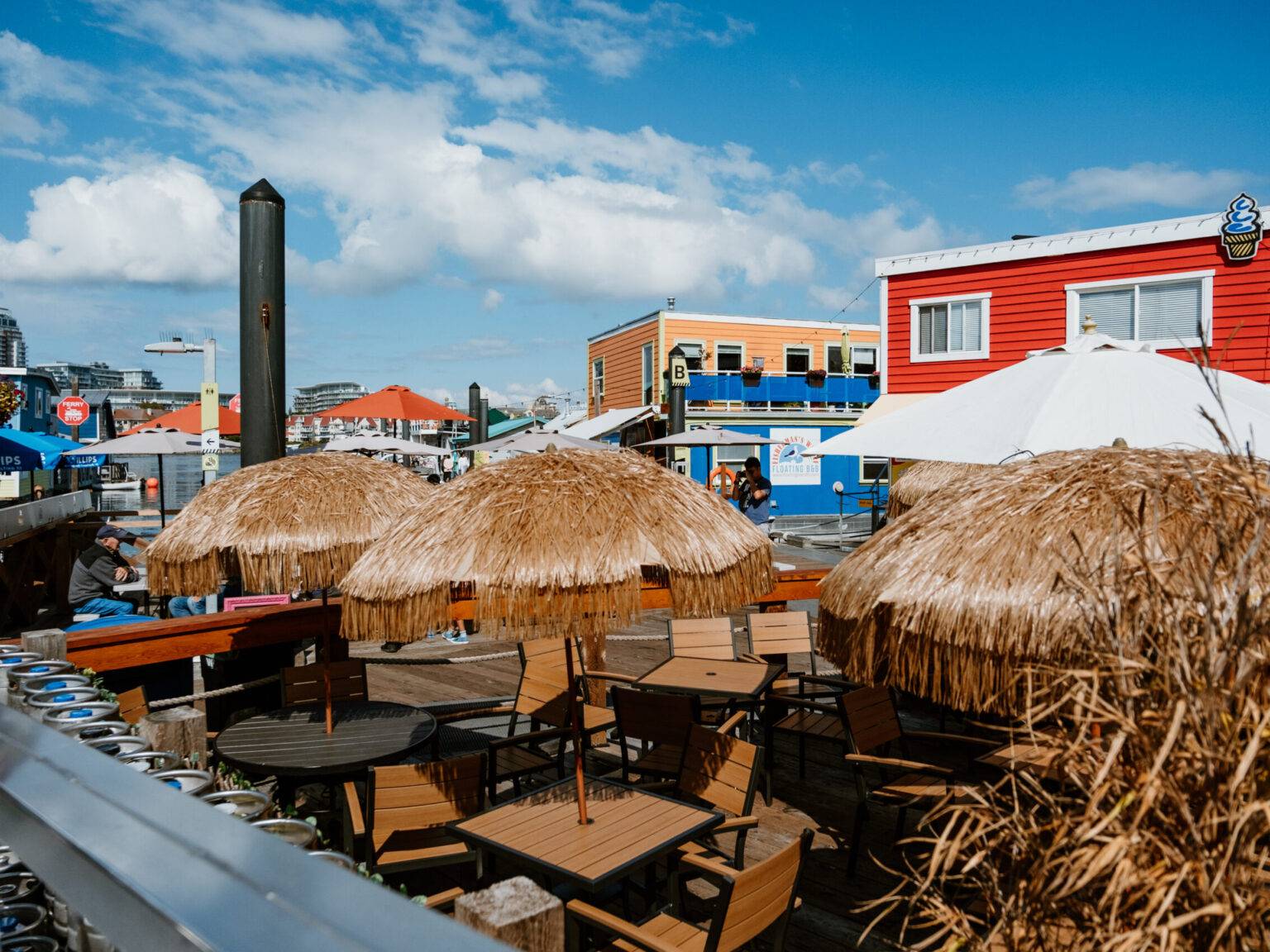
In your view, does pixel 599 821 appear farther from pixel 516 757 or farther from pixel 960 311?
pixel 960 311

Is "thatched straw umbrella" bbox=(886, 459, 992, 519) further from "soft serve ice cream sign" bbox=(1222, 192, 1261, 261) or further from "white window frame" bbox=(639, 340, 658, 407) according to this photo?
"white window frame" bbox=(639, 340, 658, 407)

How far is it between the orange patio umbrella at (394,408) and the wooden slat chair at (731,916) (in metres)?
13.7

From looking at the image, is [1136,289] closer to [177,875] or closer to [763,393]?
[763,393]

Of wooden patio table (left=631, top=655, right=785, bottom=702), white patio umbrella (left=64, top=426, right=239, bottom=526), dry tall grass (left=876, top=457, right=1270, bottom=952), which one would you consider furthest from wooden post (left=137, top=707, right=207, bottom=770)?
white patio umbrella (left=64, top=426, right=239, bottom=526)

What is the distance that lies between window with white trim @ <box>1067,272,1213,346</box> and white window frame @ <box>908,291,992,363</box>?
57.2 inches

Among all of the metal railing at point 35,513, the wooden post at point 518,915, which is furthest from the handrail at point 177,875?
the metal railing at point 35,513

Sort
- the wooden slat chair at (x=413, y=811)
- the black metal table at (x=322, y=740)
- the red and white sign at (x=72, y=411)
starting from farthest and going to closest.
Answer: the red and white sign at (x=72, y=411) → the black metal table at (x=322, y=740) → the wooden slat chair at (x=413, y=811)

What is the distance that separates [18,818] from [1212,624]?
1.91 m

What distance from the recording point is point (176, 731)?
3.04 m

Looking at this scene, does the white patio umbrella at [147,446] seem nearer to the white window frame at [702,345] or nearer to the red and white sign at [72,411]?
the red and white sign at [72,411]

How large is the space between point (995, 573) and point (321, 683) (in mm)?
4199

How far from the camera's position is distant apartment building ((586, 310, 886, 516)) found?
25.8 metres

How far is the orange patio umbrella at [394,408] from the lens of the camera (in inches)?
643

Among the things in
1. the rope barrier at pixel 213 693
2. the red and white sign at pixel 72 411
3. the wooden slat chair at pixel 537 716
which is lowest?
the wooden slat chair at pixel 537 716
